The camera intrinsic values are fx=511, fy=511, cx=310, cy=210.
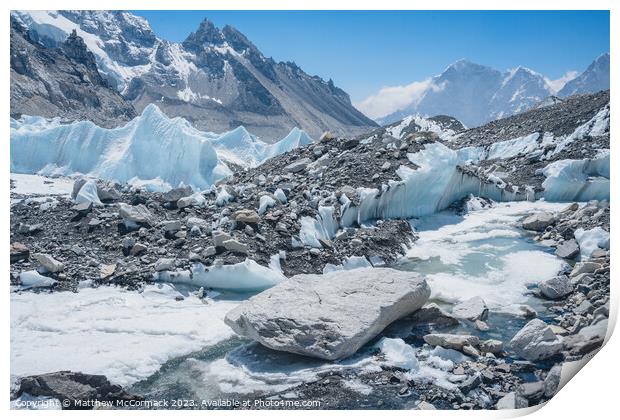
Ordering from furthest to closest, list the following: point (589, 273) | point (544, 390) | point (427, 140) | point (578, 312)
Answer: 1. point (427, 140)
2. point (589, 273)
3. point (578, 312)
4. point (544, 390)

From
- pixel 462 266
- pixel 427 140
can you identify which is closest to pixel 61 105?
pixel 427 140

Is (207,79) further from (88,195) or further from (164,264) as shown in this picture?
(164,264)

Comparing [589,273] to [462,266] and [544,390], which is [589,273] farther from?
[544,390]

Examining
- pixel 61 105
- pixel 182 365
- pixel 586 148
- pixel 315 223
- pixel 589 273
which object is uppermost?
pixel 61 105

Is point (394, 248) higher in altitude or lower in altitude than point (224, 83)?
lower

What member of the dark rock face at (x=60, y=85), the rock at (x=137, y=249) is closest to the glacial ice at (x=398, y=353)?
the rock at (x=137, y=249)

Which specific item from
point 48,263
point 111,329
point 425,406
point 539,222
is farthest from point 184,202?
point 539,222
